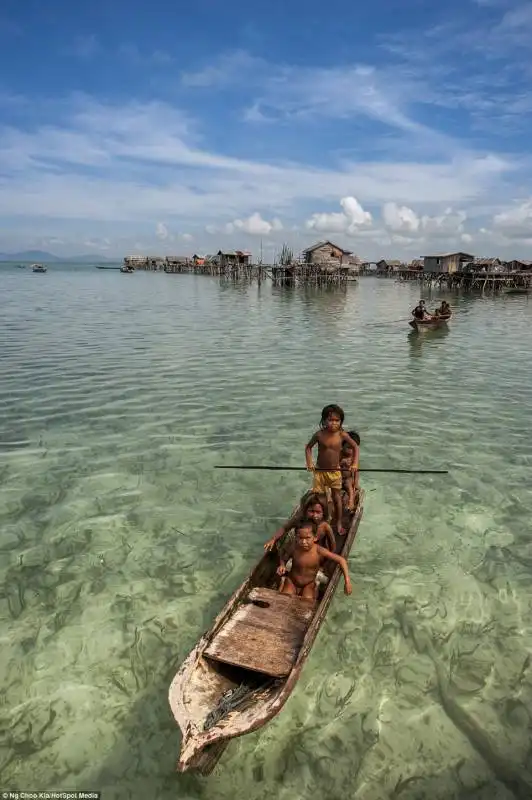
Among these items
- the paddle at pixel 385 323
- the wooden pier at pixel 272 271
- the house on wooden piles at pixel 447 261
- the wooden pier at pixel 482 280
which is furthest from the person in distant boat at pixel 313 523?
the house on wooden piles at pixel 447 261

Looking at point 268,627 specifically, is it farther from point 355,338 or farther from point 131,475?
point 355,338

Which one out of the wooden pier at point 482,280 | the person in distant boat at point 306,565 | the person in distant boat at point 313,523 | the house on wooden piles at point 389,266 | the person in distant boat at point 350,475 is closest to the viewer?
the person in distant boat at point 306,565

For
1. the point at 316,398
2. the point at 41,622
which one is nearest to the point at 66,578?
the point at 41,622

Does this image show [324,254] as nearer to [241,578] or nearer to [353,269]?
[353,269]

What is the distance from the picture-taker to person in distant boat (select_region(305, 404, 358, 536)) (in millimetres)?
7773

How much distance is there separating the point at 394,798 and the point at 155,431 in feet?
32.3

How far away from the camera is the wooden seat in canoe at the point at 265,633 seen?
4.98 m

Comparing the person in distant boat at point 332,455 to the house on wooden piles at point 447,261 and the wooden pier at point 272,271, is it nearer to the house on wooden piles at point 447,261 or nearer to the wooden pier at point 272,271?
the wooden pier at point 272,271

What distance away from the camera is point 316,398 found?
53.9 ft

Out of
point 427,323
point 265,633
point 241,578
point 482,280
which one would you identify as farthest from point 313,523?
point 482,280

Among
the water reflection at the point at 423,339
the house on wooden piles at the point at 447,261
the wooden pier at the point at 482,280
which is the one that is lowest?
the water reflection at the point at 423,339

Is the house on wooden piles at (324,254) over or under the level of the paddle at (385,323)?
over

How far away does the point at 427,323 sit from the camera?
30531mm

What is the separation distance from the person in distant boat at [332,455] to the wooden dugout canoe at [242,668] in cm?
181
